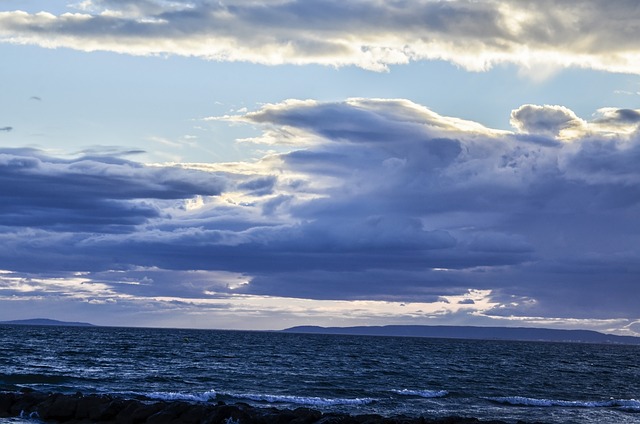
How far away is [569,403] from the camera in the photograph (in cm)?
4891

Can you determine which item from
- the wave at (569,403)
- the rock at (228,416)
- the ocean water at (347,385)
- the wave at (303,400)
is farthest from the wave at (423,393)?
the rock at (228,416)

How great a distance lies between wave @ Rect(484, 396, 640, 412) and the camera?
47656mm

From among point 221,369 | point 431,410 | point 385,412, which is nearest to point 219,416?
point 385,412

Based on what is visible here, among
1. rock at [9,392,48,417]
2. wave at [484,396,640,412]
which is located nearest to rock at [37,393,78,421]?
rock at [9,392,48,417]

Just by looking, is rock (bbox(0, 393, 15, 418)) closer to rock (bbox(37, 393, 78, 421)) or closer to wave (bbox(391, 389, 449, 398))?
rock (bbox(37, 393, 78, 421))

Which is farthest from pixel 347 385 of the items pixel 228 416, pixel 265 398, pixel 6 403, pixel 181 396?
pixel 6 403

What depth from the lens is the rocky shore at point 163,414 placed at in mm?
32125

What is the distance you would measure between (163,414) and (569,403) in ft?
88.5

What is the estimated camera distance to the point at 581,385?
63812 mm

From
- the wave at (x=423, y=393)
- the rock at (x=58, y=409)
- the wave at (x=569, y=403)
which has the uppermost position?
the rock at (x=58, y=409)

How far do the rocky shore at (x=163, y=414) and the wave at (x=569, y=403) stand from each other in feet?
50.8

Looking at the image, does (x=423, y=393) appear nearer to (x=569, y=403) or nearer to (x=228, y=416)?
(x=569, y=403)

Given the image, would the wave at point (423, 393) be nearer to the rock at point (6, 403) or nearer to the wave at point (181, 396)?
the wave at point (181, 396)

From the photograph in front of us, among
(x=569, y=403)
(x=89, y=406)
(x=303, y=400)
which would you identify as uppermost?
(x=89, y=406)
